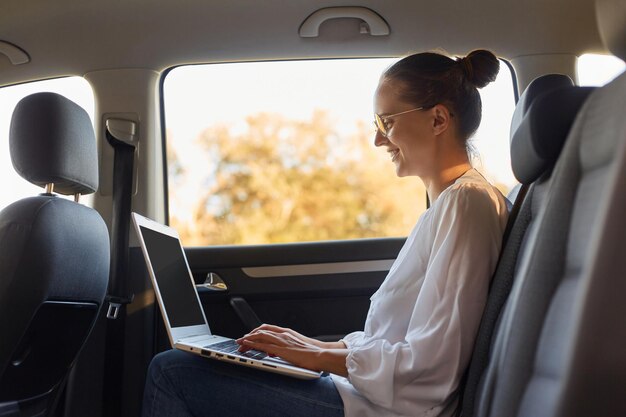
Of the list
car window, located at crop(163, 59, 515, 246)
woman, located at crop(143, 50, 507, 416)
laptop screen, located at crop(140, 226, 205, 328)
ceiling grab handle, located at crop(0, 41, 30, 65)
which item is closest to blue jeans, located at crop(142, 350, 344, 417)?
woman, located at crop(143, 50, 507, 416)

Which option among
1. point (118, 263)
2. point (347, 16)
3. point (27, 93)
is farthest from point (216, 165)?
point (347, 16)

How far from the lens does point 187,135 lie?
9.65 feet

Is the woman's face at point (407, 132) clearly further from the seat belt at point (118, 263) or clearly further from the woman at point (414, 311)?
the seat belt at point (118, 263)

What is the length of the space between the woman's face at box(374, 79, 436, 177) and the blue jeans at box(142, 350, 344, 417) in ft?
1.98

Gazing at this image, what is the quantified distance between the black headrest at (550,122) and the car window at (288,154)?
0.61 m

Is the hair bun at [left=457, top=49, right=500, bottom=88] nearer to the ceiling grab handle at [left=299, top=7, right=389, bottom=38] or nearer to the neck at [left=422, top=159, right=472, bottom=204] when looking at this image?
the neck at [left=422, top=159, right=472, bottom=204]

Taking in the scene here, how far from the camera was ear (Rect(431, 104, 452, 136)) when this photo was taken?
5.76 feet

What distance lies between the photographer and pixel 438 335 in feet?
4.49

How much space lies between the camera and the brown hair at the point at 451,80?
69.7 inches

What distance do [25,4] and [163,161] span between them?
0.75m

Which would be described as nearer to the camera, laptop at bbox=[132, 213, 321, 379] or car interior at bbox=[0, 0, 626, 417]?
car interior at bbox=[0, 0, 626, 417]

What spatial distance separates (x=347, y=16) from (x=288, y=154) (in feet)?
5.15

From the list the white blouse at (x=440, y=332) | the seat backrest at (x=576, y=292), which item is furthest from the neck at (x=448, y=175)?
Result: the seat backrest at (x=576, y=292)

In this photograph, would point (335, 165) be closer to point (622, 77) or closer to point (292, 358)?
point (292, 358)
